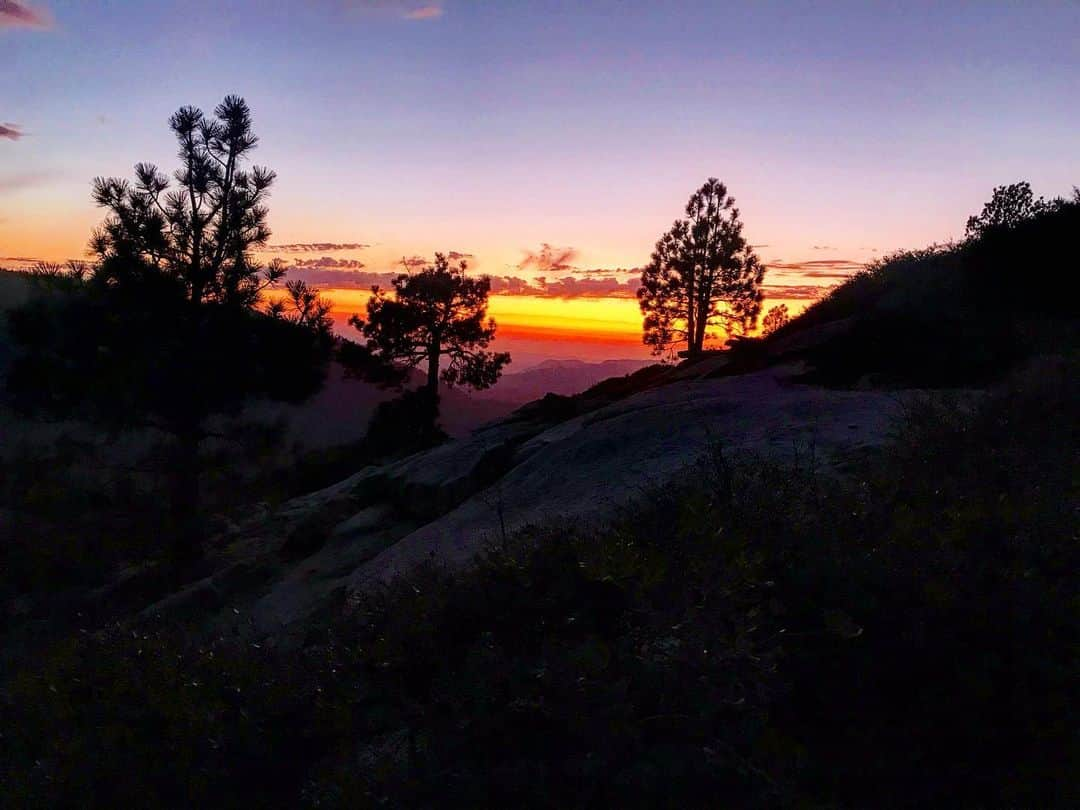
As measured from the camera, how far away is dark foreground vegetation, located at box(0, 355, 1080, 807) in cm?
295

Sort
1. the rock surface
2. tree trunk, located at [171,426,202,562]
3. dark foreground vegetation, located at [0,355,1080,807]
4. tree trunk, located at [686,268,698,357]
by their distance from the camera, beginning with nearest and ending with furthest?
dark foreground vegetation, located at [0,355,1080,807], the rock surface, tree trunk, located at [171,426,202,562], tree trunk, located at [686,268,698,357]

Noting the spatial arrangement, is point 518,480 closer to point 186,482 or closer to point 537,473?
point 537,473

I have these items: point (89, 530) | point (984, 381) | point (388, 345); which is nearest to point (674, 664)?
point (984, 381)

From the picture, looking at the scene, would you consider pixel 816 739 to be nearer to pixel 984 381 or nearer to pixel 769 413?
pixel 769 413

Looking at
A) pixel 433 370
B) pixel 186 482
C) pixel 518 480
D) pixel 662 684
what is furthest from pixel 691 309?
pixel 662 684

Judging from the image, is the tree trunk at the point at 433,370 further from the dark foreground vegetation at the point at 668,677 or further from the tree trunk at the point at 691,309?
the dark foreground vegetation at the point at 668,677

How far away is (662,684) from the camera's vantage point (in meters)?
3.13

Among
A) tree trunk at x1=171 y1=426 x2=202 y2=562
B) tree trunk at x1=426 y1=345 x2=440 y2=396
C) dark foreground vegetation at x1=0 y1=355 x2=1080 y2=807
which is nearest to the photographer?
dark foreground vegetation at x1=0 y1=355 x2=1080 y2=807

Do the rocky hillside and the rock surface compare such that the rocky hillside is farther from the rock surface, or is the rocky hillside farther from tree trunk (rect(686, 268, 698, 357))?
tree trunk (rect(686, 268, 698, 357))

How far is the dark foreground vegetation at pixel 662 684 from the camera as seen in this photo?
2.95 meters

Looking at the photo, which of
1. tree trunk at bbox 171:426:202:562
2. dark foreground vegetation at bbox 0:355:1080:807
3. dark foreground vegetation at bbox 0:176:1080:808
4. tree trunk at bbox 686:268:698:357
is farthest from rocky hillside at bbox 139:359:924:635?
tree trunk at bbox 686:268:698:357

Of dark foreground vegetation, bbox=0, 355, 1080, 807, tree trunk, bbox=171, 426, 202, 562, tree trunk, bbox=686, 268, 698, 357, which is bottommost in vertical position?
tree trunk, bbox=171, 426, 202, 562

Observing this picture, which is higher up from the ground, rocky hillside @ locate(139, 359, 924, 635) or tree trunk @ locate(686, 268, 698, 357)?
tree trunk @ locate(686, 268, 698, 357)

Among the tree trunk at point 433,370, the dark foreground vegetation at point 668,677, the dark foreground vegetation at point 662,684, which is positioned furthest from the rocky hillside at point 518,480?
the tree trunk at point 433,370
